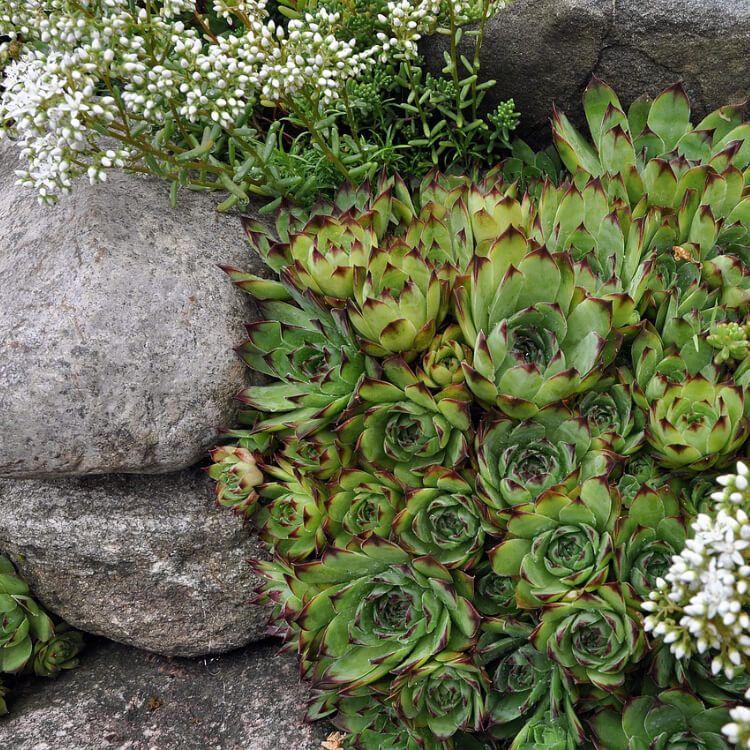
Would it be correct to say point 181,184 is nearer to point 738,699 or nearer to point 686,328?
point 686,328

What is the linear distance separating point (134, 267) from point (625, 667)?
1982 mm

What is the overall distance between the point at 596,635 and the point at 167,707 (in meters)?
1.63

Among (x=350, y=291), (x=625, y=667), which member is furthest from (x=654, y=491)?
(x=350, y=291)

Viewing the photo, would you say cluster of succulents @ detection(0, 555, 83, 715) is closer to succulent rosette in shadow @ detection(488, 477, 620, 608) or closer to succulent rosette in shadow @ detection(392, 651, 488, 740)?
succulent rosette in shadow @ detection(392, 651, 488, 740)

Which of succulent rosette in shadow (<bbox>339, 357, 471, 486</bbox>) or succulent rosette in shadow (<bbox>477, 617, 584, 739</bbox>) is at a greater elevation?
succulent rosette in shadow (<bbox>339, 357, 471, 486</bbox>)

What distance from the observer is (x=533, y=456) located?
2188 mm

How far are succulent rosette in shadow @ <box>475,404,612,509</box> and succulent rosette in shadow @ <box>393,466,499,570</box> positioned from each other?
0.22ft

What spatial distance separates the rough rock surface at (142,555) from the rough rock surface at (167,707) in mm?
109

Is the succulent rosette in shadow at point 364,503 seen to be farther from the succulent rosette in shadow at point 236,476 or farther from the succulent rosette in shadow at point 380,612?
the succulent rosette in shadow at point 236,476

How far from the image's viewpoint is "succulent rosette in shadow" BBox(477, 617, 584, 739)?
2076 millimetres

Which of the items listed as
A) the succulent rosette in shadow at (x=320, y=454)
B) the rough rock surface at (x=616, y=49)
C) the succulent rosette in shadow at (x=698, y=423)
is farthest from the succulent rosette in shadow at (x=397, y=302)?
the rough rock surface at (x=616, y=49)

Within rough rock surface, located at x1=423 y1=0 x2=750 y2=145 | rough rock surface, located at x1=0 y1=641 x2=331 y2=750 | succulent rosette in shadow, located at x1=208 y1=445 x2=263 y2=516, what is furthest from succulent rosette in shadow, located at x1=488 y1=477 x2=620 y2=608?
rough rock surface, located at x1=423 y1=0 x2=750 y2=145

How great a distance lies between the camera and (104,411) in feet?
7.93

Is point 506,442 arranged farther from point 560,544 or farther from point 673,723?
point 673,723
